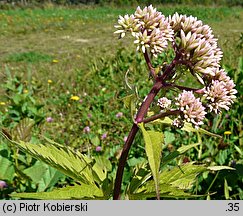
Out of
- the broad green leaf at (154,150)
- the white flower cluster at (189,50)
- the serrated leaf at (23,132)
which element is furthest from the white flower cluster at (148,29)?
the serrated leaf at (23,132)

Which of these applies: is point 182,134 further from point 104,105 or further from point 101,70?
point 101,70

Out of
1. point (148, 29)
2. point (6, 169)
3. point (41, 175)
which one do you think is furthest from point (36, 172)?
point (148, 29)

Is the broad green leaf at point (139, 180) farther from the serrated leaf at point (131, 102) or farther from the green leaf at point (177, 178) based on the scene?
the serrated leaf at point (131, 102)

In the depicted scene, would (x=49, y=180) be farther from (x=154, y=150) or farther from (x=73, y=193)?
(x=154, y=150)

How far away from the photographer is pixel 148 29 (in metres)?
1.04

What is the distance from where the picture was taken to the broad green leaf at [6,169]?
1707 mm

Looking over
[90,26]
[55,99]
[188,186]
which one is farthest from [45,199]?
[90,26]

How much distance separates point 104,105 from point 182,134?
128 cm

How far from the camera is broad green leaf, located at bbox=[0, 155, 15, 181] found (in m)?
1.71

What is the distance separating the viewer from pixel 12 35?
35.8 ft

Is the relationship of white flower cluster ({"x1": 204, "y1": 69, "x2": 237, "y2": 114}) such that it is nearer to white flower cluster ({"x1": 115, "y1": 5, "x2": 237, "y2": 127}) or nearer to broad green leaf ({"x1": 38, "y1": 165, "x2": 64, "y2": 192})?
white flower cluster ({"x1": 115, "y1": 5, "x2": 237, "y2": 127})

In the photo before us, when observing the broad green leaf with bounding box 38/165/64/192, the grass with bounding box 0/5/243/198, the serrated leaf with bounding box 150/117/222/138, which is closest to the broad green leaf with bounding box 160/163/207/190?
the serrated leaf with bounding box 150/117/222/138

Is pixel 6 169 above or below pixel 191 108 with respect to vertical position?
below

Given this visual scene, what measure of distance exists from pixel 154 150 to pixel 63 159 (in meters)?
0.30
